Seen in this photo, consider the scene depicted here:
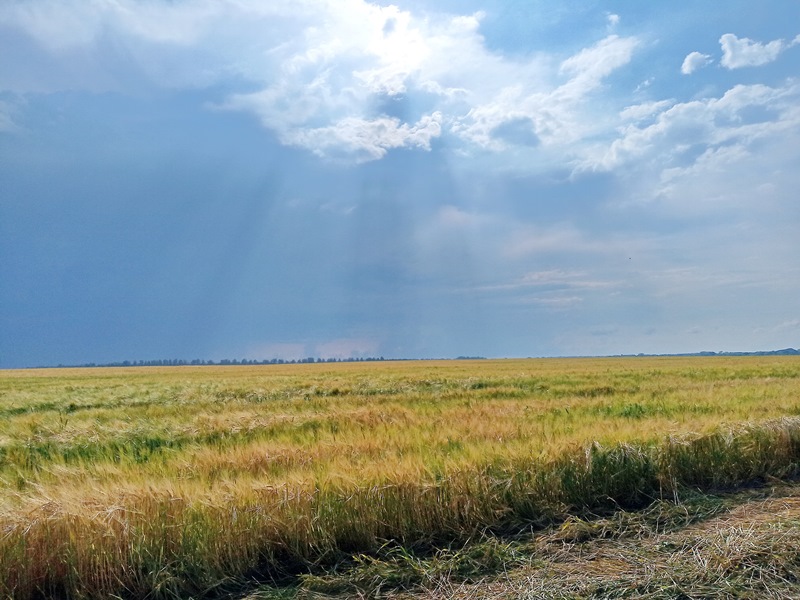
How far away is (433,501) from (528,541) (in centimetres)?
80

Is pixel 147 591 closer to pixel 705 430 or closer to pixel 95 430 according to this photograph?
pixel 705 430

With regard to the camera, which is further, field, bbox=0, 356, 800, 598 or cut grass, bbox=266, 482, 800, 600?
field, bbox=0, 356, 800, 598

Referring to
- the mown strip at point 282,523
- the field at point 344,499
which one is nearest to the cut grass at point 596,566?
the field at point 344,499

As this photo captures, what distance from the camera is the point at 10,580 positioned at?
3.14 metres

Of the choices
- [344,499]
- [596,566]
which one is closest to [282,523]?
[344,499]

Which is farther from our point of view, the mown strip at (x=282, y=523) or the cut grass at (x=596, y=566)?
the mown strip at (x=282, y=523)

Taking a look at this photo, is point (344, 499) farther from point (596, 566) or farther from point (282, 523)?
point (596, 566)

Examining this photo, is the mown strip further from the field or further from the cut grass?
the cut grass

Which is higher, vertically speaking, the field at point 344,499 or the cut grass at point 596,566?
the field at point 344,499

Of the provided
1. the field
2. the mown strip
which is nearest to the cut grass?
the field

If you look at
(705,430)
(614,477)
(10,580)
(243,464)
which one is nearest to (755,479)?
(705,430)

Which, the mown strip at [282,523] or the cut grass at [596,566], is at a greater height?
the mown strip at [282,523]

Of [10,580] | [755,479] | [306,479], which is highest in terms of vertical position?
[306,479]

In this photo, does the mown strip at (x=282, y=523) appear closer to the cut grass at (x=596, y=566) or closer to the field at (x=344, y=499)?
the field at (x=344, y=499)
